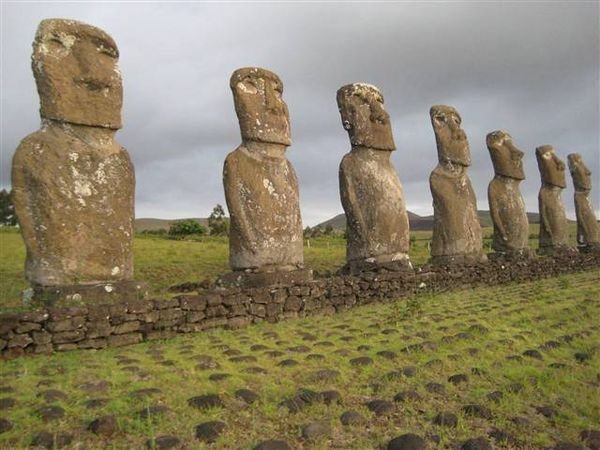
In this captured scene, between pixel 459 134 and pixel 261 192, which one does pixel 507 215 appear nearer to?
pixel 459 134

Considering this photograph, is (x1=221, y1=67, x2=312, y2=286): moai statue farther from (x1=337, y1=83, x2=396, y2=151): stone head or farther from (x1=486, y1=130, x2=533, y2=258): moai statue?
(x1=486, y1=130, x2=533, y2=258): moai statue

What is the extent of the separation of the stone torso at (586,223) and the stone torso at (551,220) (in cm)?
262

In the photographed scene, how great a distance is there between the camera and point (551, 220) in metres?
20.2

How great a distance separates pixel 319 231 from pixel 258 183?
107 ft

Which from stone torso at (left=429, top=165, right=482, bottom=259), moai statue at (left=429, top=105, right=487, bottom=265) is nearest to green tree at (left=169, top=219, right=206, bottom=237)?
moai statue at (left=429, top=105, right=487, bottom=265)

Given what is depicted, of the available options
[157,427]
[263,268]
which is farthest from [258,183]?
[157,427]

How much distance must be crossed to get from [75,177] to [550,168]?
16.9 meters

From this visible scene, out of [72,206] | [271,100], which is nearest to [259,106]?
[271,100]

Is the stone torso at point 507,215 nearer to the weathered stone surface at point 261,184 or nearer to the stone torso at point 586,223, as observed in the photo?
the stone torso at point 586,223

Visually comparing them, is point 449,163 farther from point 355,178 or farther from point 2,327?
point 2,327

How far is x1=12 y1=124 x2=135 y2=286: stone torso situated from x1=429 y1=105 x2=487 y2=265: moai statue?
28.4 ft

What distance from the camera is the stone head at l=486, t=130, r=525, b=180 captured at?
57.9 ft

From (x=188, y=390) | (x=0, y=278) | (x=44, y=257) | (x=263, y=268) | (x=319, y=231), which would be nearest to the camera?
(x=188, y=390)

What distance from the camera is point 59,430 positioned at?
168 inches
